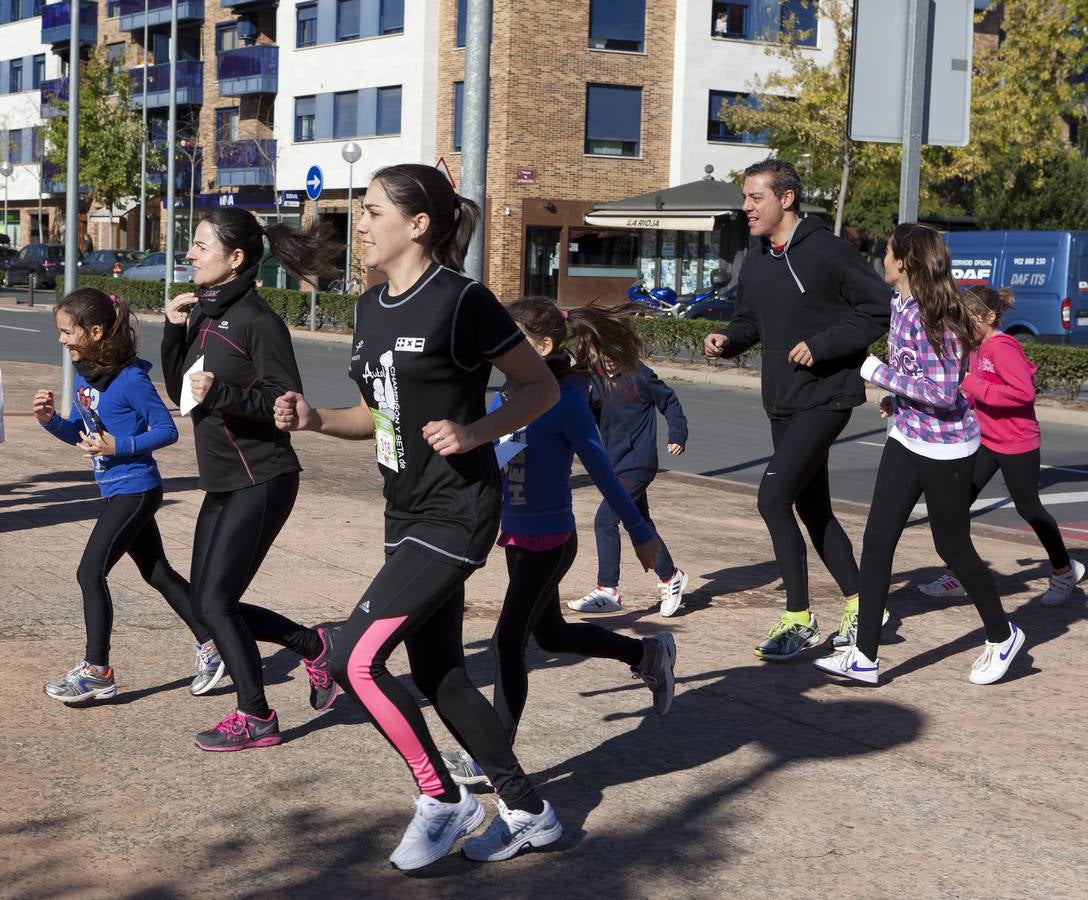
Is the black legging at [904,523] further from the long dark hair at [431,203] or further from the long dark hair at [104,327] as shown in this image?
the long dark hair at [104,327]

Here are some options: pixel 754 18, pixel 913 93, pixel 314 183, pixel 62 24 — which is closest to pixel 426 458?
pixel 913 93

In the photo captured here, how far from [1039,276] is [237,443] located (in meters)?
20.9

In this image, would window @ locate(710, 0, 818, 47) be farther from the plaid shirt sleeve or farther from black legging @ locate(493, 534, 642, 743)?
black legging @ locate(493, 534, 642, 743)

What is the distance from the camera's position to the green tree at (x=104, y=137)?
57.8 metres

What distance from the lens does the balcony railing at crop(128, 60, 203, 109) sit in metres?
60.3

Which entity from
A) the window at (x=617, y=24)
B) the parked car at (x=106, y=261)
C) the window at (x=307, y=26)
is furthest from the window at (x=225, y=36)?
the window at (x=617, y=24)

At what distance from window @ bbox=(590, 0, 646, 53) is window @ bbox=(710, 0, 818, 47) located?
2.25 meters

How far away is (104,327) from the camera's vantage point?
18.3 feet

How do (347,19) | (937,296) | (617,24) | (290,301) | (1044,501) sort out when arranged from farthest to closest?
(347,19) < (617,24) < (290,301) < (1044,501) < (937,296)

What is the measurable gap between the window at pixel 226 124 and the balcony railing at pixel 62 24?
12.6m

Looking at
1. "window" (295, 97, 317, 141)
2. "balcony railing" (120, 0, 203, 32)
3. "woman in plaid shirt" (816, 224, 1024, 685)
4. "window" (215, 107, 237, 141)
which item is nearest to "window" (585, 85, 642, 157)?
"window" (295, 97, 317, 141)

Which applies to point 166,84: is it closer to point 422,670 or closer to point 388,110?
point 388,110

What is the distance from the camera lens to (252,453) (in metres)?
5.01

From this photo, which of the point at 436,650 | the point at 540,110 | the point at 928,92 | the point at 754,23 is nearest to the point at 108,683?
the point at 436,650
